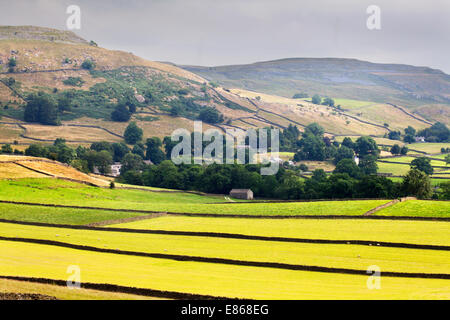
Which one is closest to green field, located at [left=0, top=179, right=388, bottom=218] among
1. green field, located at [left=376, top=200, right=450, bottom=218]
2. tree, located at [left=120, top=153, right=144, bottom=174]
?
green field, located at [left=376, top=200, right=450, bottom=218]

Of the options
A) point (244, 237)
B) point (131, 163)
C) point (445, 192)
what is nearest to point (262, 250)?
point (244, 237)

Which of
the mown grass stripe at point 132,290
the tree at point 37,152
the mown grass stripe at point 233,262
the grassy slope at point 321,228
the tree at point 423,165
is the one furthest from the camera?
the tree at point 423,165

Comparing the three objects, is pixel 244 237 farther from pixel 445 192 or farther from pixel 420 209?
pixel 445 192

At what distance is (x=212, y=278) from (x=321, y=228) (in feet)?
84.2

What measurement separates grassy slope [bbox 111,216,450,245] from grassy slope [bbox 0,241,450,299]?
15567mm

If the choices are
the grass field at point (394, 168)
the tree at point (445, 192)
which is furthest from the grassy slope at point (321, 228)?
the grass field at point (394, 168)

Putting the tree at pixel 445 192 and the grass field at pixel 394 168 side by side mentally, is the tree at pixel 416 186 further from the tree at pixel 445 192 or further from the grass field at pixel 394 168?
the grass field at pixel 394 168

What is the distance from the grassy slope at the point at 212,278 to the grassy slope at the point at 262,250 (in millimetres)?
3449

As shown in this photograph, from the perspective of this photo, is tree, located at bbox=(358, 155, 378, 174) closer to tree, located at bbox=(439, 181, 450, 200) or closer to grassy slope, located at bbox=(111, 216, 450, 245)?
tree, located at bbox=(439, 181, 450, 200)

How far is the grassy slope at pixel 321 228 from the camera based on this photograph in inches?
2280

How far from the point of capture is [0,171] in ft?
357

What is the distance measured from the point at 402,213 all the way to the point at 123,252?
34.1 m

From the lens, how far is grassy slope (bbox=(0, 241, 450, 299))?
36.8 metres
